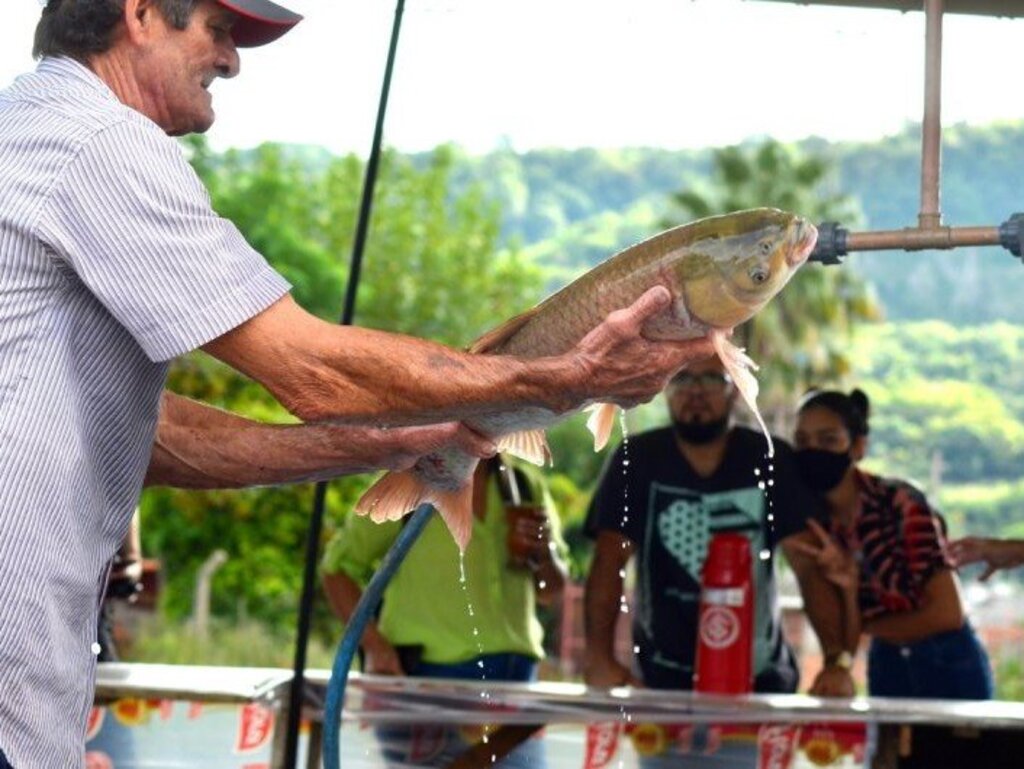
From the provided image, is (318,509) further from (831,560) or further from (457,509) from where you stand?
(457,509)

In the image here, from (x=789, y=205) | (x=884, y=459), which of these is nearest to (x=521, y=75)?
(x=789, y=205)

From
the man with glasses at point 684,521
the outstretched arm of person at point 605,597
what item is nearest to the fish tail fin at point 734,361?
the outstretched arm of person at point 605,597

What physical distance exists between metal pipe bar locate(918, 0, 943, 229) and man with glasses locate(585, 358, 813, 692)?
215 cm

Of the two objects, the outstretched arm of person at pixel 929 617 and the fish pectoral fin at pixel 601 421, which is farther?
the outstretched arm of person at pixel 929 617

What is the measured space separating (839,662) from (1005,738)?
98cm

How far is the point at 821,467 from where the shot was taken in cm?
618

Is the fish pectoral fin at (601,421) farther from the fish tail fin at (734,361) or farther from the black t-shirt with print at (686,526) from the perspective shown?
the black t-shirt with print at (686,526)

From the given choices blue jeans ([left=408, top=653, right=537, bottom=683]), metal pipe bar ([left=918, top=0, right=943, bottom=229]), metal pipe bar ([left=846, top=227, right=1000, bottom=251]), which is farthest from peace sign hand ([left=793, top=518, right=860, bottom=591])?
metal pipe bar ([left=846, top=227, right=1000, bottom=251])

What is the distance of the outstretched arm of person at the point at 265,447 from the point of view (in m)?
3.03

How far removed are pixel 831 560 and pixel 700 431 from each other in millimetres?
548

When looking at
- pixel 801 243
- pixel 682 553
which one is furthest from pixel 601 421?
pixel 682 553

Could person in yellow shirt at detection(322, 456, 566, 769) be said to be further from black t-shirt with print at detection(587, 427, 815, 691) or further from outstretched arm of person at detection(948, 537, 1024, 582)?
outstretched arm of person at detection(948, 537, 1024, 582)

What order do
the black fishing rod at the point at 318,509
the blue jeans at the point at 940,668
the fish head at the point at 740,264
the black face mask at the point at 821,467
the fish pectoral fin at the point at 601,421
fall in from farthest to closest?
the black face mask at the point at 821,467 < the blue jeans at the point at 940,668 < the black fishing rod at the point at 318,509 < the fish pectoral fin at the point at 601,421 < the fish head at the point at 740,264

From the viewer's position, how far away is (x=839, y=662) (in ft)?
18.2
